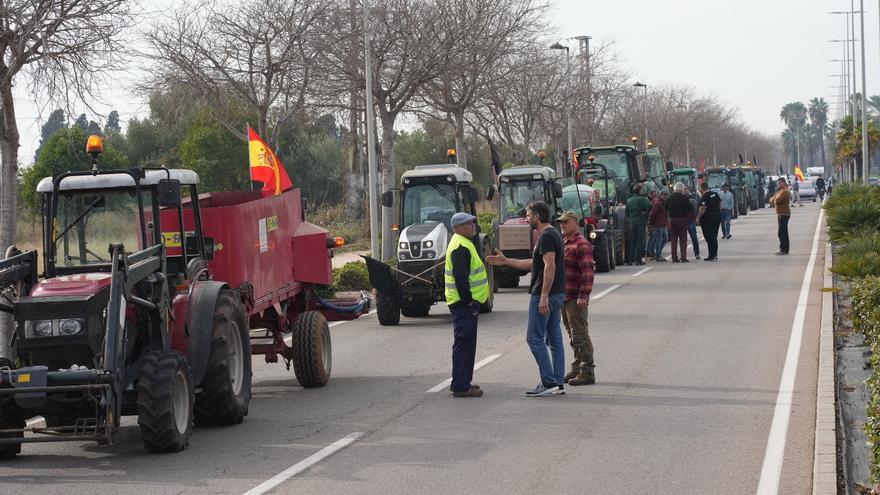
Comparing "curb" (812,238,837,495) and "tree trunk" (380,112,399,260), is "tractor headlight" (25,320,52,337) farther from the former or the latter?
"tree trunk" (380,112,399,260)

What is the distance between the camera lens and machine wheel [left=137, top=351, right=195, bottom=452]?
9.98 metres

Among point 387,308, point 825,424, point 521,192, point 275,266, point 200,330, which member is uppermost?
point 521,192

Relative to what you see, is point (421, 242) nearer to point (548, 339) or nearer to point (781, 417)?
point (548, 339)

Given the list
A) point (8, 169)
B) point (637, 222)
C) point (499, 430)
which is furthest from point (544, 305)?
point (637, 222)

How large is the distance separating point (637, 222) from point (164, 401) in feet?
79.6

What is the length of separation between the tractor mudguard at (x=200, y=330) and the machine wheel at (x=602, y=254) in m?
19.7

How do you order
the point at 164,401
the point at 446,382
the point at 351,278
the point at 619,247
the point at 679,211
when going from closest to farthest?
the point at 164,401, the point at 446,382, the point at 351,278, the point at 679,211, the point at 619,247

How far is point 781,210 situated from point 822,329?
1586 centimetres

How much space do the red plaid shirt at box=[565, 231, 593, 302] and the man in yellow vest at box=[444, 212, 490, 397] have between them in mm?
1012

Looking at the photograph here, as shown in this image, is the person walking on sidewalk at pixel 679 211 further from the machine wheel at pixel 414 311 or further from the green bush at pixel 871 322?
the green bush at pixel 871 322

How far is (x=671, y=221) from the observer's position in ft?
105

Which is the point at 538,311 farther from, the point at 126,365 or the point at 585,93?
the point at 585,93

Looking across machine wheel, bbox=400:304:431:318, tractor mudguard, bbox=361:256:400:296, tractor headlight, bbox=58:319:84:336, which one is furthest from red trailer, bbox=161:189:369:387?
machine wheel, bbox=400:304:431:318

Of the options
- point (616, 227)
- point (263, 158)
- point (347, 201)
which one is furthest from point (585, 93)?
point (263, 158)
